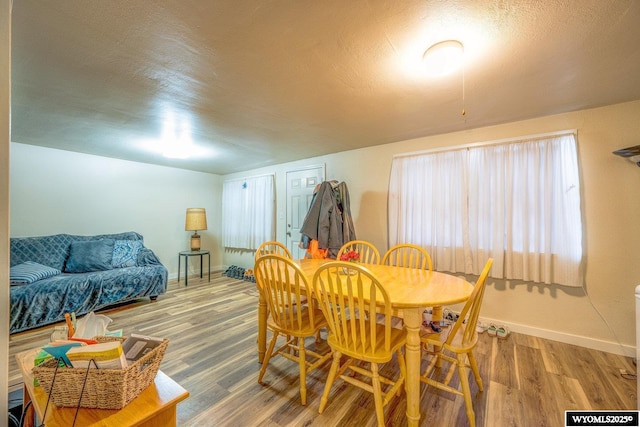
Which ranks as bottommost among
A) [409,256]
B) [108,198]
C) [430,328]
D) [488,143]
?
[430,328]

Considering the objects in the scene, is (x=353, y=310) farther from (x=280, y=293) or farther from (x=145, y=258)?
(x=145, y=258)

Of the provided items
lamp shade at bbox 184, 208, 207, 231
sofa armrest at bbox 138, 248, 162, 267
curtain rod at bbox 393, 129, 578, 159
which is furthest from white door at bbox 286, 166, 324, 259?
sofa armrest at bbox 138, 248, 162, 267

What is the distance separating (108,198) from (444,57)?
505 centimetres

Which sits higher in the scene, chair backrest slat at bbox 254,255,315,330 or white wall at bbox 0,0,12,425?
white wall at bbox 0,0,12,425

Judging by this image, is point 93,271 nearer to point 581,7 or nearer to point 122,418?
point 122,418

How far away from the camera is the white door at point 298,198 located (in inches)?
165

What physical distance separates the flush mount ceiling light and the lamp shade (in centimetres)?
450

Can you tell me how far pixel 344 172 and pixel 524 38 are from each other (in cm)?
260

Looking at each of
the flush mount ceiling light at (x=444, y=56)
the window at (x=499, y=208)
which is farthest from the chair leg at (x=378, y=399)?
the window at (x=499, y=208)

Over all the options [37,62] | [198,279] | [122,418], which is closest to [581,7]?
[122,418]

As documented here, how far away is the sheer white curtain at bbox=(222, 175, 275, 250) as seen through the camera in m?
4.82

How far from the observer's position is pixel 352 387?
1.81 metres

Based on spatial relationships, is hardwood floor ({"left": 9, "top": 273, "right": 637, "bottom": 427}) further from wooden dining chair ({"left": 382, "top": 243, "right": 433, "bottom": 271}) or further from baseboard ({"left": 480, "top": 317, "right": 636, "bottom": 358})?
wooden dining chair ({"left": 382, "top": 243, "right": 433, "bottom": 271})

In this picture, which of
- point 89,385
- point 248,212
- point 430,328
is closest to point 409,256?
point 430,328
